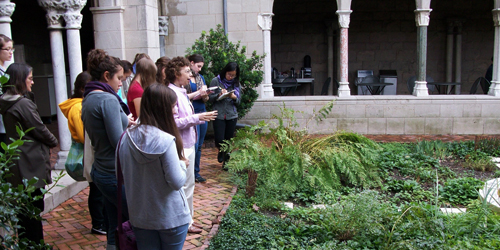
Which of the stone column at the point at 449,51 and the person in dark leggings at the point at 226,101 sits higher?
the stone column at the point at 449,51

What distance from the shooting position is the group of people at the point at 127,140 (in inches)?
101

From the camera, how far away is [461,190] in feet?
17.5

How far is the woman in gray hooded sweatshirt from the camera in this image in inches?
98.8

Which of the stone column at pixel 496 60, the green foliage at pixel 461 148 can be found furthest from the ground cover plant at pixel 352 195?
the stone column at pixel 496 60

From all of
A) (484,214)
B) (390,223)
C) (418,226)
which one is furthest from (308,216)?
(484,214)

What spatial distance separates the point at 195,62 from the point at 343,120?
451 cm

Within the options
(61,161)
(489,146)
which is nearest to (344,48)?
(489,146)

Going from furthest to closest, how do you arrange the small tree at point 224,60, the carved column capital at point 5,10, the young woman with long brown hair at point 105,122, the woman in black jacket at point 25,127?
the small tree at point 224,60
the carved column capital at point 5,10
the woman in black jacket at point 25,127
the young woman with long brown hair at point 105,122

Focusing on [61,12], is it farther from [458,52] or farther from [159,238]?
[458,52]

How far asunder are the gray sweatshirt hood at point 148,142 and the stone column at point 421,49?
25.1 ft

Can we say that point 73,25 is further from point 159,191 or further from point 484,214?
point 484,214

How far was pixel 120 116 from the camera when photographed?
307 centimetres

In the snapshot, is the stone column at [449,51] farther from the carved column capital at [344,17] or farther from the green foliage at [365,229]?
the green foliage at [365,229]

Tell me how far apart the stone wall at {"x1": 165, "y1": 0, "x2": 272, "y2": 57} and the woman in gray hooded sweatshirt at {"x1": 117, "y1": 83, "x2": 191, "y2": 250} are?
677 cm
